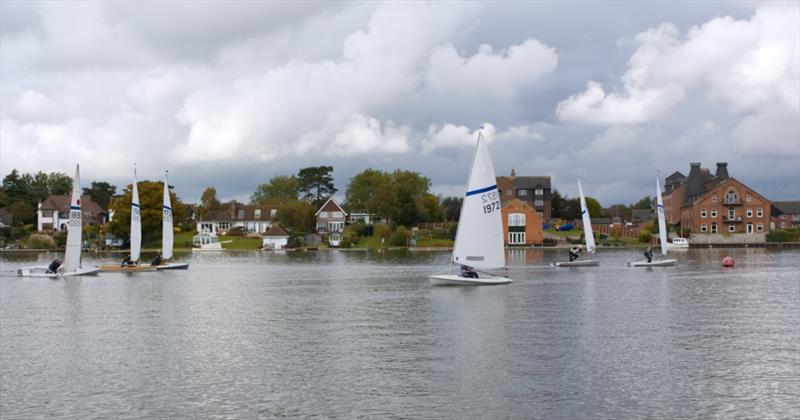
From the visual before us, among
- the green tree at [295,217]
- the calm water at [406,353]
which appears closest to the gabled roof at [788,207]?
the green tree at [295,217]

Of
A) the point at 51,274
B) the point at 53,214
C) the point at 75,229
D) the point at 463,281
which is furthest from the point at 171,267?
the point at 53,214

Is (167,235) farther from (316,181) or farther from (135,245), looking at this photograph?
(316,181)

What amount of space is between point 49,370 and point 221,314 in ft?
41.7

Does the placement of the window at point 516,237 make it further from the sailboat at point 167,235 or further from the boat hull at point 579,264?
the sailboat at point 167,235

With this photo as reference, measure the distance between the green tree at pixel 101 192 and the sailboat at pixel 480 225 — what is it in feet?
457

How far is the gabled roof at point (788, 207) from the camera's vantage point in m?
168

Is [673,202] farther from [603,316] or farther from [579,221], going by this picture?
[603,316]

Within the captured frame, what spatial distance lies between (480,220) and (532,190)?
105 m

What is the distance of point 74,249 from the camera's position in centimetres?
5666

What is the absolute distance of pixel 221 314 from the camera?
3453cm

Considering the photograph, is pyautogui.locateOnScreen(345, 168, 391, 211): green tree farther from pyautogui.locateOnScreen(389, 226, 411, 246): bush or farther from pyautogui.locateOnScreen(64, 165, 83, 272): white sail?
pyautogui.locateOnScreen(64, 165, 83, 272): white sail

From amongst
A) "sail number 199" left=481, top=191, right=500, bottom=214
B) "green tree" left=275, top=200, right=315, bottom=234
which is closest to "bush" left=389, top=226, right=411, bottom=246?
"green tree" left=275, top=200, right=315, bottom=234

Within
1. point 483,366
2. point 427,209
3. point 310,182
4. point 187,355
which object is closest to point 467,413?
point 483,366

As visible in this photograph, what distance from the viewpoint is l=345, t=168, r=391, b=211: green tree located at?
15512 centimetres
